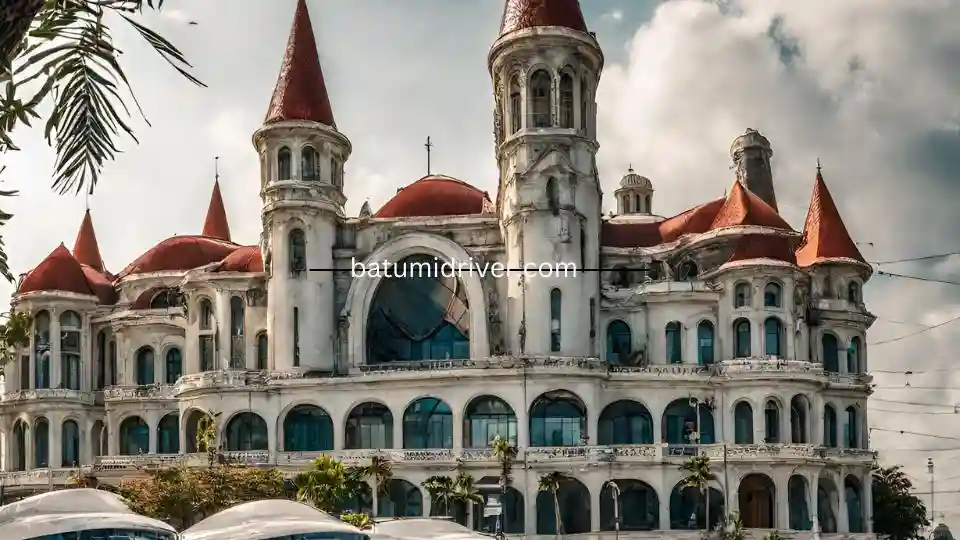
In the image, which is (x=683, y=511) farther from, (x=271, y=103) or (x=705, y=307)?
(x=271, y=103)

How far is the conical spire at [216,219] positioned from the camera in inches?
4124

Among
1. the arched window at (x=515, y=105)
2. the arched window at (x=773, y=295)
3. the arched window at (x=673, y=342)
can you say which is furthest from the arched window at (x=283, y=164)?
the arched window at (x=773, y=295)

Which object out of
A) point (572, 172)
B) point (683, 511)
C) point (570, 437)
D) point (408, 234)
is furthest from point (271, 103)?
point (683, 511)

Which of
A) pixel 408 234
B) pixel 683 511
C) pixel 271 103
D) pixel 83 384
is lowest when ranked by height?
pixel 683 511

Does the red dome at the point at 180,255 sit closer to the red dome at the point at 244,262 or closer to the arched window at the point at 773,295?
the red dome at the point at 244,262

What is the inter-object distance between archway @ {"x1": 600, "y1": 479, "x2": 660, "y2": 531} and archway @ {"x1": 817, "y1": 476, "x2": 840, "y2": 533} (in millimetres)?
9422

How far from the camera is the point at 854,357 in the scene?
7850cm

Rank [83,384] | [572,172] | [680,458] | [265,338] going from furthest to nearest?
[83,384] → [265,338] → [572,172] → [680,458]

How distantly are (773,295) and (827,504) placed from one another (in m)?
11.5

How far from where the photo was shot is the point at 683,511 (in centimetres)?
6925

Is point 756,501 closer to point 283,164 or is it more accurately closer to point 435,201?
Result: point 435,201

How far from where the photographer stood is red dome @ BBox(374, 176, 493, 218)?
263 ft

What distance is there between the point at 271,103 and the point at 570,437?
2602cm

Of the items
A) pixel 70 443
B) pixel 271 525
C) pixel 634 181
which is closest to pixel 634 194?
pixel 634 181
